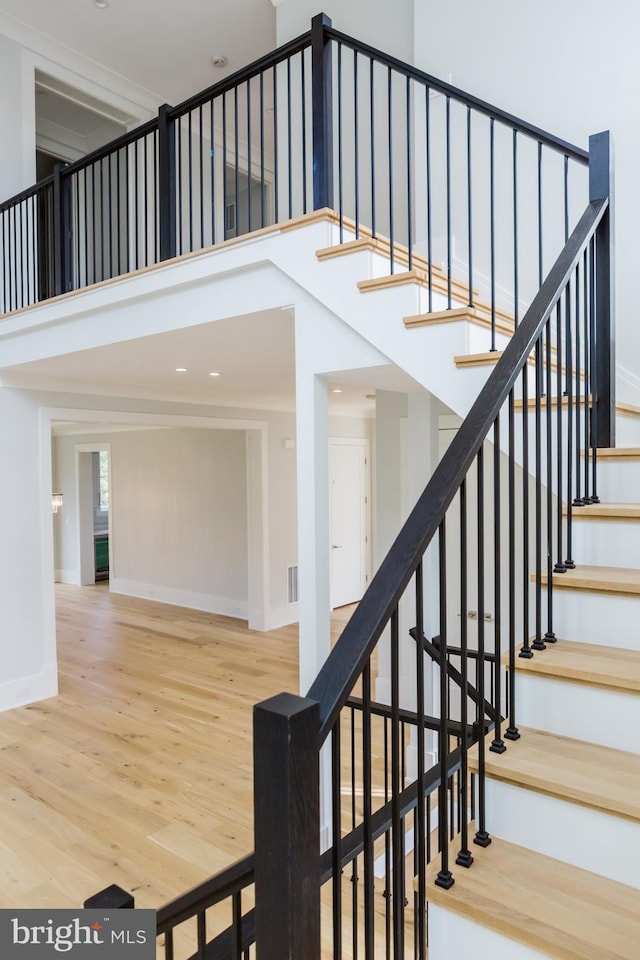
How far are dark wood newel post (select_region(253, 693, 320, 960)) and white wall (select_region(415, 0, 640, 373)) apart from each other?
3.23m

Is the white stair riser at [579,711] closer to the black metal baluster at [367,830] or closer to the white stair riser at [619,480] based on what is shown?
the black metal baluster at [367,830]

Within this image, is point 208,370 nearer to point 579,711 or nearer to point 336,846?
point 579,711

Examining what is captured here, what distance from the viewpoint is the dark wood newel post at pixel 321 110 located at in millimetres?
2637

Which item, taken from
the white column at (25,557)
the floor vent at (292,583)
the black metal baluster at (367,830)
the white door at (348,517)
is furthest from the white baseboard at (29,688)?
the black metal baluster at (367,830)

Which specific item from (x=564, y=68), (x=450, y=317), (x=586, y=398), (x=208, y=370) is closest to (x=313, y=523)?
(x=450, y=317)

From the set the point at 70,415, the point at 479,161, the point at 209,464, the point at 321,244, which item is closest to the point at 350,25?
the point at 479,161

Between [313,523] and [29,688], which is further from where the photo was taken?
[29,688]

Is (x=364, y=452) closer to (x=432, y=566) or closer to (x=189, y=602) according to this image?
(x=189, y=602)

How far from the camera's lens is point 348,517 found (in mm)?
8891

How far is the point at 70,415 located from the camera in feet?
18.5

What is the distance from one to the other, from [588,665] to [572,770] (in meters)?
0.26

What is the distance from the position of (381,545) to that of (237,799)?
2206mm

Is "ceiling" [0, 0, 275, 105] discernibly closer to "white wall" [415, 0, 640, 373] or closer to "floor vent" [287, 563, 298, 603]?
"white wall" [415, 0, 640, 373]

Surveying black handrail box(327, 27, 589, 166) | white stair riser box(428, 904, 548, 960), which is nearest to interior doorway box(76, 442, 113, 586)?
black handrail box(327, 27, 589, 166)
